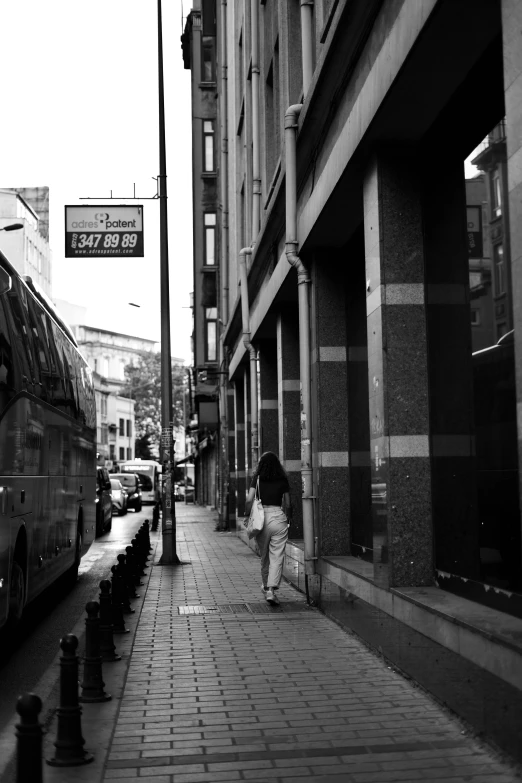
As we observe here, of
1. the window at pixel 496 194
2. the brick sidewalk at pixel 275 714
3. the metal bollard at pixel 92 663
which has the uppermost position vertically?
the window at pixel 496 194

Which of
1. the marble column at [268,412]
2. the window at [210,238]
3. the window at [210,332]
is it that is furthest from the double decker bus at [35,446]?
the window at [210,238]

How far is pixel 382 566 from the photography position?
27.0ft

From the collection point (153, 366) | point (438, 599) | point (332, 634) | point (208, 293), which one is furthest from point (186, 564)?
point (153, 366)

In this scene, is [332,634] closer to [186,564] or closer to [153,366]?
[186,564]

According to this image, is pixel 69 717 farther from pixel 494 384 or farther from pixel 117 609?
A: pixel 117 609

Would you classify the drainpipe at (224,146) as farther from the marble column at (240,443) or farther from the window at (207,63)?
the window at (207,63)

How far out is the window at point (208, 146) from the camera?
1617 inches

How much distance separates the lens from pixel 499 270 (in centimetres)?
688

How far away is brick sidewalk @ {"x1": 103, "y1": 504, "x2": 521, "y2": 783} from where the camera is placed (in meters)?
5.32

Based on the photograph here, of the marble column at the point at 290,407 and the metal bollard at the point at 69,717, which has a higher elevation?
the marble column at the point at 290,407

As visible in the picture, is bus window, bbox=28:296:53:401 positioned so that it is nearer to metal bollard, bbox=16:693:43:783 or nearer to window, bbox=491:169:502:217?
window, bbox=491:169:502:217

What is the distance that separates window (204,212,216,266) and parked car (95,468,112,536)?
11.3 metres

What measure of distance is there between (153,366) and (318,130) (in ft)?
317

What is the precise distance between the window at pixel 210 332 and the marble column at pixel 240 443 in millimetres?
12383
